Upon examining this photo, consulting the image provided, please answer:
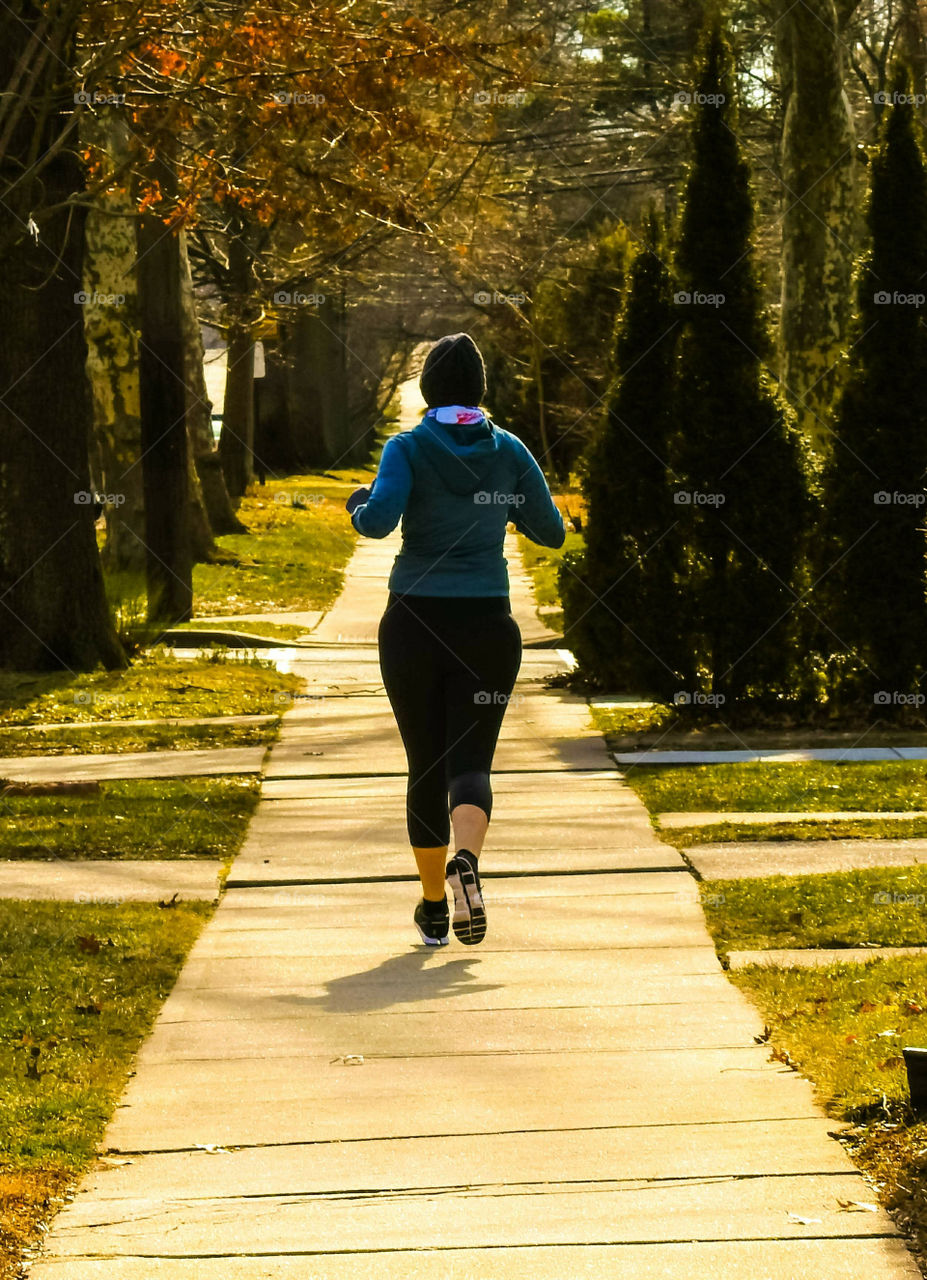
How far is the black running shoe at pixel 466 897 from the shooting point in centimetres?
611

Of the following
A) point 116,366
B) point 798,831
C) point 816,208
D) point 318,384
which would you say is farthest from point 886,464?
point 318,384

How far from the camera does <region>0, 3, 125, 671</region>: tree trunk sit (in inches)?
551

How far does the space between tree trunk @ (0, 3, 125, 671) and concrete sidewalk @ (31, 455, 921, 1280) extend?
6409 millimetres

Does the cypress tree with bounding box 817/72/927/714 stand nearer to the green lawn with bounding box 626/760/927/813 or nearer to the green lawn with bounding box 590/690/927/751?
the green lawn with bounding box 590/690/927/751

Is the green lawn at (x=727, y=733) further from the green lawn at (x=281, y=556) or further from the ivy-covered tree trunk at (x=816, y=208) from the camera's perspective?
the green lawn at (x=281, y=556)

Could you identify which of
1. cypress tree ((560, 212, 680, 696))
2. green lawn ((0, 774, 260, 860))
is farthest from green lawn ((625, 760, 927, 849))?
green lawn ((0, 774, 260, 860))

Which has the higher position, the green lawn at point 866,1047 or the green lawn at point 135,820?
the green lawn at point 866,1047

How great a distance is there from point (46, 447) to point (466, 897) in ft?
29.3

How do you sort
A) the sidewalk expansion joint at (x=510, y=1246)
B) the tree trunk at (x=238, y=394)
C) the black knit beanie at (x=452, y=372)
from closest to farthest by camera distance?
the sidewalk expansion joint at (x=510, y=1246) < the black knit beanie at (x=452, y=372) < the tree trunk at (x=238, y=394)

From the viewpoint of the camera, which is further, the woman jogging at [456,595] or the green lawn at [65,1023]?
the woman jogging at [456,595]

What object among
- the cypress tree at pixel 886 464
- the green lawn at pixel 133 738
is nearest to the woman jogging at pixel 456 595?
the green lawn at pixel 133 738

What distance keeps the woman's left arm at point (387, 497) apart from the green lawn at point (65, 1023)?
5.74 feet

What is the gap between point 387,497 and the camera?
6.00 m

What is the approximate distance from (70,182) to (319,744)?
5324 millimetres
